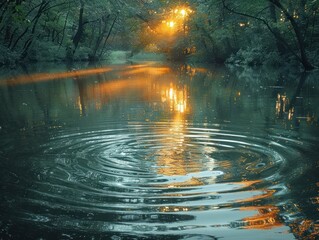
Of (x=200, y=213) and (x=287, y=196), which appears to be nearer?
(x=200, y=213)

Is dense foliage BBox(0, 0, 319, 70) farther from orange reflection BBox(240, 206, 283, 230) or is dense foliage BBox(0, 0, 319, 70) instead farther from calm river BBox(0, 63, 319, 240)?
orange reflection BBox(240, 206, 283, 230)

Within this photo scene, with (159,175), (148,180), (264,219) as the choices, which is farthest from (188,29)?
(264,219)

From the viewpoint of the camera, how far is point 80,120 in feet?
33.8

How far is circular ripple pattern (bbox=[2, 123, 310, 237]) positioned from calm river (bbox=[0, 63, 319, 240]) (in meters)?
0.01

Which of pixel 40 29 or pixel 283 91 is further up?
pixel 40 29

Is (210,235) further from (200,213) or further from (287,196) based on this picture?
(287,196)

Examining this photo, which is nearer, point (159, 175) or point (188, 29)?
point (159, 175)

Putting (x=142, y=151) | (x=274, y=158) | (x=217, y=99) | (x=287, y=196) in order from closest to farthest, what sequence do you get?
(x=287, y=196), (x=274, y=158), (x=142, y=151), (x=217, y=99)

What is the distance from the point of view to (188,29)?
57844 mm

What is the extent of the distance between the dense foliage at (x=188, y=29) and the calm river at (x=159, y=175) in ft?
64.0

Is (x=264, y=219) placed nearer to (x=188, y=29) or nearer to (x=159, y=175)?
(x=159, y=175)

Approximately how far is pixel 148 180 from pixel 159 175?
0.86 ft

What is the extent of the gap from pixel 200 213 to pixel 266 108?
9060mm

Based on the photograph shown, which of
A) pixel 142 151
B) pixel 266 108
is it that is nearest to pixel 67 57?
pixel 266 108
